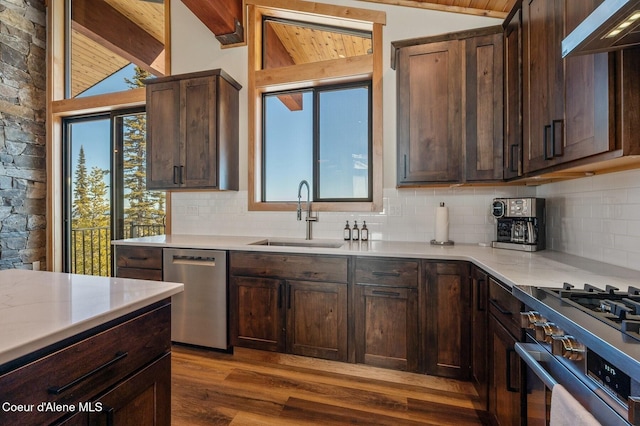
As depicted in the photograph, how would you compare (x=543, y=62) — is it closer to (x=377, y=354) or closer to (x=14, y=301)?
(x=377, y=354)

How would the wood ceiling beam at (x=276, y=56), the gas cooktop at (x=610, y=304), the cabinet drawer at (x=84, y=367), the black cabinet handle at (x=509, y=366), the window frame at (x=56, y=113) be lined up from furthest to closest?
1. the window frame at (x=56, y=113)
2. the wood ceiling beam at (x=276, y=56)
3. the black cabinet handle at (x=509, y=366)
4. the gas cooktop at (x=610, y=304)
5. the cabinet drawer at (x=84, y=367)


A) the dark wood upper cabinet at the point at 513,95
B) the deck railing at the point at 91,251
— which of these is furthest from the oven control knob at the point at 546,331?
the deck railing at the point at 91,251

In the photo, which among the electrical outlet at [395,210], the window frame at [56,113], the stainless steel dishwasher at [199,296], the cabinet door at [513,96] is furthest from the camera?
the window frame at [56,113]

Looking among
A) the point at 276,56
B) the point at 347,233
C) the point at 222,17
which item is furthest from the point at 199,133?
the point at 347,233

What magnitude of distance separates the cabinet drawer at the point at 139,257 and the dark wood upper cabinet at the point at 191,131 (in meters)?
0.69

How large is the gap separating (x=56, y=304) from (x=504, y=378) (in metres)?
1.78

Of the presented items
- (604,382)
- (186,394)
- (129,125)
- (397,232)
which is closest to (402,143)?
(397,232)

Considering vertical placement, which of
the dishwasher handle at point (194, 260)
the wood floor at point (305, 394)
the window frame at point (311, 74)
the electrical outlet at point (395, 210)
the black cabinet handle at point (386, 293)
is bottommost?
the wood floor at point (305, 394)

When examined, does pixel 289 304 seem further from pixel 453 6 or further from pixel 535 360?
pixel 453 6

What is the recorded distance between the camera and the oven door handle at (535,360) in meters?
0.94

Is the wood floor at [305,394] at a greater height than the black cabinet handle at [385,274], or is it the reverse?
the black cabinet handle at [385,274]

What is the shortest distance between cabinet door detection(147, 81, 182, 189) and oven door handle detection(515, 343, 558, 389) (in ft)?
9.86

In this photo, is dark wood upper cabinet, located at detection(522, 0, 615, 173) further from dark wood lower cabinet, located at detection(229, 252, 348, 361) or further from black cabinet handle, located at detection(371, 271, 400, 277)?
dark wood lower cabinet, located at detection(229, 252, 348, 361)

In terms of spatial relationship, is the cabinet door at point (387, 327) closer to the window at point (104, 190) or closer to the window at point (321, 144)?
the window at point (321, 144)
